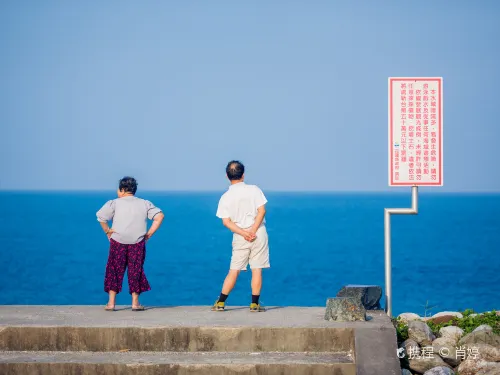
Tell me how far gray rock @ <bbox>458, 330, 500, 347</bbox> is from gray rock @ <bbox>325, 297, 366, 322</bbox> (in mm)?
1141

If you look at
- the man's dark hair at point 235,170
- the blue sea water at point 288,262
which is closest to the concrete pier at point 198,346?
the man's dark hair at point 235,170

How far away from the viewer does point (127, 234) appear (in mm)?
9266

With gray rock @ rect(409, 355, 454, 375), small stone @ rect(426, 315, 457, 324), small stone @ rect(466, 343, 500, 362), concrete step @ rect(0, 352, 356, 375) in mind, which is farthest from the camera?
small stone @ rect(426, 315, 457, 324)

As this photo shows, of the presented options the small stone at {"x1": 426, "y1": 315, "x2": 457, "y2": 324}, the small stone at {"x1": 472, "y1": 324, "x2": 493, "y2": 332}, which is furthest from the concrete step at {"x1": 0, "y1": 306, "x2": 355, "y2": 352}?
the small stone at {"x1": 426, "y1": 315, "x2": 457, "y2": 324}

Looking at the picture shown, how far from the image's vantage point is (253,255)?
915 cm

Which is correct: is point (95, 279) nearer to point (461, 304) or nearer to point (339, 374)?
point (461, 304)

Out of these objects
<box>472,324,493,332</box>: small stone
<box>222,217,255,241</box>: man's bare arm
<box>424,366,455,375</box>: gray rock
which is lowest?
<box>424,366,455,375</box>: gray rock

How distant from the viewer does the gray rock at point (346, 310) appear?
827 centimetres

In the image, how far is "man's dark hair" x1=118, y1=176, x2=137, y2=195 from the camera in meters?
9.38

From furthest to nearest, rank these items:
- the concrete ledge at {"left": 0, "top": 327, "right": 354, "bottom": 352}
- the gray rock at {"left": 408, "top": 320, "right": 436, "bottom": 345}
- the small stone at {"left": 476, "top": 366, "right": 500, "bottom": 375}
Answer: the gray rock at {"left": 408, "top": 320, "right": 436, "bottom": 345}
the concrete ledge at {"left": 0, "top": 327, "right": 354, "bottom": 352}
the small stone at {"left": 476, "top": 366, "right": 500, "bottom": 375}

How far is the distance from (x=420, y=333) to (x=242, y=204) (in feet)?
7.04

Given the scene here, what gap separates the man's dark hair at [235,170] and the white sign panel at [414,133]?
1.61 meters

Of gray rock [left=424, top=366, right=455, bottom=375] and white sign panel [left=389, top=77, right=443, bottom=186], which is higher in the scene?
white sign panel [left=389, top=77, right=443, bottom=186]

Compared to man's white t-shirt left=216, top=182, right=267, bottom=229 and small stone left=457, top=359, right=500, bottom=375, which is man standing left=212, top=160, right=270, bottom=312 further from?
small stone left=457, top=359, right=500, bottom=375
